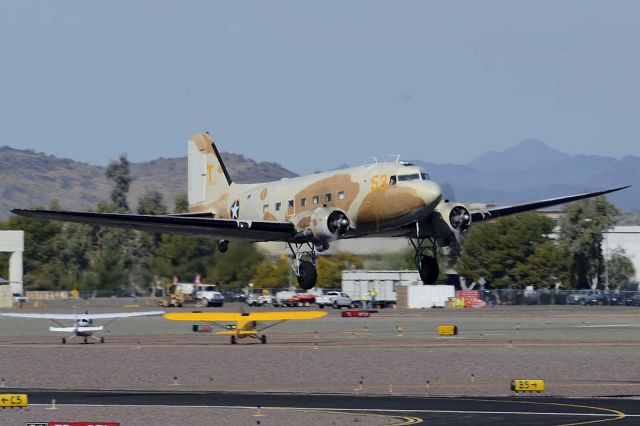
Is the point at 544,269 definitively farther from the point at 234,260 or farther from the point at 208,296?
the point at 234,260

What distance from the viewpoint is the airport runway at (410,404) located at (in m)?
31.5

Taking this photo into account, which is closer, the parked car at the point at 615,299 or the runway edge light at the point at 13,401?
the runway edge light at the point at 13,401

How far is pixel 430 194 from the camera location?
51.0 meters

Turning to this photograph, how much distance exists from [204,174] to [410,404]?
3204 cm

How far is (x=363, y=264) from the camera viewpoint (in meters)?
95.1

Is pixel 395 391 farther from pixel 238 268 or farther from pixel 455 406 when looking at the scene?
pixel 238 268

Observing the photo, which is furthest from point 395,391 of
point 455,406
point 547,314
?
point 547,314

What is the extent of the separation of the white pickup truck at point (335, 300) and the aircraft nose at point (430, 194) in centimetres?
5329

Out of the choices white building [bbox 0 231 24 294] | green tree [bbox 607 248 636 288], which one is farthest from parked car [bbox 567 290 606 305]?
white building [bbox 0 231 24 294]

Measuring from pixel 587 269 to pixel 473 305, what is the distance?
4431cm

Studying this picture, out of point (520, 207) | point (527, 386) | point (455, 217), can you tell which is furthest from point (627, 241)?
point (527, 386)

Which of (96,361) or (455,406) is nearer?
(455,406)

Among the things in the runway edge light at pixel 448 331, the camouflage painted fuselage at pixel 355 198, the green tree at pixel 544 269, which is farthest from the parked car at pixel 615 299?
the camouflage painted fuselage at pixel 355 198

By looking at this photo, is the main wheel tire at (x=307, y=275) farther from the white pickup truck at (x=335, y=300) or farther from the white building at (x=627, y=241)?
the white building at (x=627, y=241)
